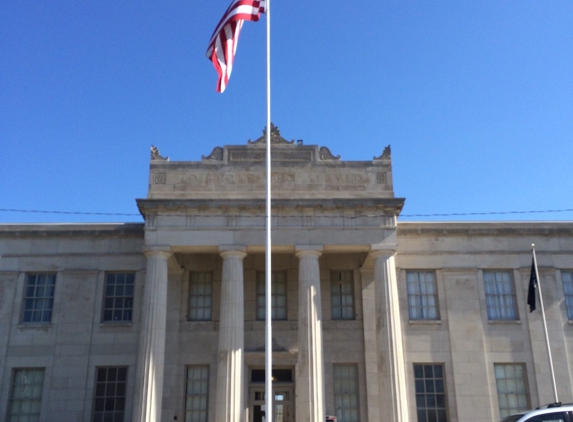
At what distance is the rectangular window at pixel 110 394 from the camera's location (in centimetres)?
2566

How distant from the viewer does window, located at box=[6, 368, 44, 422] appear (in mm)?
25672

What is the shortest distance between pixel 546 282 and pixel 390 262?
8036 mm

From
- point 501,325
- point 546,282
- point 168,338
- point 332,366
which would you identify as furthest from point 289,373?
point 546,282

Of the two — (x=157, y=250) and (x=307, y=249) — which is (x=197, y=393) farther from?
(x=307, y=249)

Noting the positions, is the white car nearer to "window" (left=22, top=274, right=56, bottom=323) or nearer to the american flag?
the american flag

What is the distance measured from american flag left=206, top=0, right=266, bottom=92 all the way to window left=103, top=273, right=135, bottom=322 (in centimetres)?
1278

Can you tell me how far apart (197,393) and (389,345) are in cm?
846

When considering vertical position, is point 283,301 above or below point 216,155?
below

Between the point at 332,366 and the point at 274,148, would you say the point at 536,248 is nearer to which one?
the point at 332,366

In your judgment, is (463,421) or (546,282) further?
(546,282)

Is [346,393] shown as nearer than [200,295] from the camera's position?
Yes

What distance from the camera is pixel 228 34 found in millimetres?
17484

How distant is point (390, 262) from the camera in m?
24.6

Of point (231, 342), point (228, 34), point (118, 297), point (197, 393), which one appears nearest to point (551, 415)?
point (228, 34)
